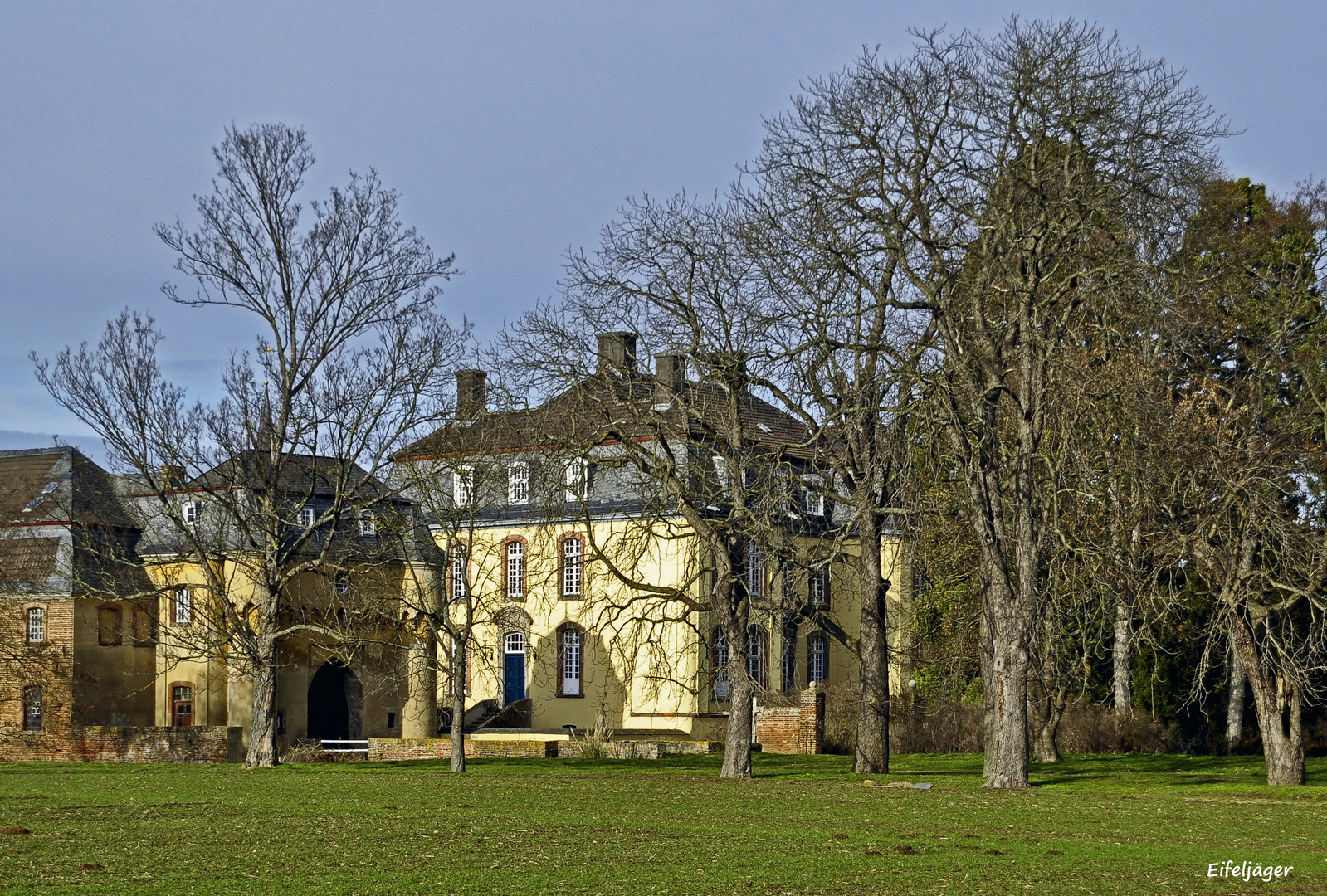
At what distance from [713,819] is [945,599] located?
2008 cm

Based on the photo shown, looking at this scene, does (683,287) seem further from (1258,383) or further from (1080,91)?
(1258,383)

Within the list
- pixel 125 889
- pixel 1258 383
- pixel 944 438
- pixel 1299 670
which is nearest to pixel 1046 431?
pixel 944 438

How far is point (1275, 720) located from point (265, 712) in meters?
21.1

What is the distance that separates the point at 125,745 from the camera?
3872 centimetres

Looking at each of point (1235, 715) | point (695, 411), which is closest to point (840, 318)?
point (695, 411)

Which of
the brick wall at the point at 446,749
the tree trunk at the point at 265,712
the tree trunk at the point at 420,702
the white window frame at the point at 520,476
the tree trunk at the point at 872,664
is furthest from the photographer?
the tree trunk at the point at 420,702

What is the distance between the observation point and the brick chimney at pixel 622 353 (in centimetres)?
2769

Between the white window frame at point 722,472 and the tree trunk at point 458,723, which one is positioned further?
the tree trunk at point 458,723

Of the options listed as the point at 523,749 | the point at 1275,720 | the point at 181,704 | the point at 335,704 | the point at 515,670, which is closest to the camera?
the point at 1275,720

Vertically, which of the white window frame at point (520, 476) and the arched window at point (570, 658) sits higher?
the white window frame at point (520, 476)

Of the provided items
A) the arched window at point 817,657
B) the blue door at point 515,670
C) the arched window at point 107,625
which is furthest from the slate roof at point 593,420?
the arched window at point 817,657

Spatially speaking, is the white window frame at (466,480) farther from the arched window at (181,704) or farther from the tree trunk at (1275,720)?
the arched window at (181,704)

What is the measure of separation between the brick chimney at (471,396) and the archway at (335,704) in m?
17.1

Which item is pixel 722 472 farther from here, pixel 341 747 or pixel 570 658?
pixel 341 747
